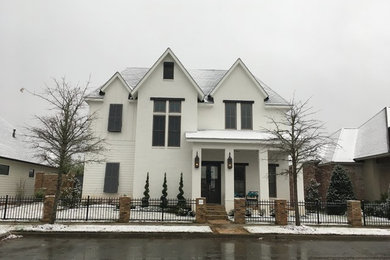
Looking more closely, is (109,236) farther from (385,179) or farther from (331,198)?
(385,179)

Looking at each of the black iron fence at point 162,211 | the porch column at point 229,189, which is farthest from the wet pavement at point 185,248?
the porch column at point 229,189

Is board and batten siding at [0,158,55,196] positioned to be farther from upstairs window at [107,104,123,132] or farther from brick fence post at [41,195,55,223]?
brick fence post at [41,195,55,223]

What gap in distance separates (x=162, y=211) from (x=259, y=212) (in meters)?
6.32

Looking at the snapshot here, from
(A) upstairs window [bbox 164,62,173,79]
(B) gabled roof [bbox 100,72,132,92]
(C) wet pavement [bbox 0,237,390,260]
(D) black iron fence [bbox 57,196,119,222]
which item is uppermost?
(A) upstairs window [bbox 164,62,173,79]

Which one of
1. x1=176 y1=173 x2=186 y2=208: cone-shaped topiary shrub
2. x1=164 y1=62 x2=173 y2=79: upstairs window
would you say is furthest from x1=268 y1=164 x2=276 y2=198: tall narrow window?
x1=164 y1=62 x2=173 y2=79: upstairs window

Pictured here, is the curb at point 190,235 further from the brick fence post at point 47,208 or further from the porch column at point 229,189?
the porch column at point 229,189

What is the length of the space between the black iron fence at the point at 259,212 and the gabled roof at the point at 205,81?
24.4 ft

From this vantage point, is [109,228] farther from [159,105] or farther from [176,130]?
[159,105]

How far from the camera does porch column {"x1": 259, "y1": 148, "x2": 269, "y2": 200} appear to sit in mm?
18203

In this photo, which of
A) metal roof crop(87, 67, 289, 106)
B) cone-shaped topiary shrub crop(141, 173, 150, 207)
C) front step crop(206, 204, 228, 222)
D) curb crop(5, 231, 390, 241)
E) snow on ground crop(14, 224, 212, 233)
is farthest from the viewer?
metal roof crop(87, 67, 289, 106)

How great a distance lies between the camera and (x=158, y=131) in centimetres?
2055

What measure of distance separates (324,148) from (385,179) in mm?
5941

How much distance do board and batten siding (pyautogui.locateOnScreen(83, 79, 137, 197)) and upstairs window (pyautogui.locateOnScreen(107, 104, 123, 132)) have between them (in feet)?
0.85

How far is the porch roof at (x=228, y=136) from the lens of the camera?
60.2 feet
